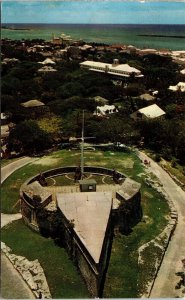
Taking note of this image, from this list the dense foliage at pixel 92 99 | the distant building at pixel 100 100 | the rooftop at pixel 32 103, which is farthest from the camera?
the distant building at pixel 100 100

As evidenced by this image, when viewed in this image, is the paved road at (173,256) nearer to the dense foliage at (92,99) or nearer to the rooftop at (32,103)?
the dense foliage at (92,99)

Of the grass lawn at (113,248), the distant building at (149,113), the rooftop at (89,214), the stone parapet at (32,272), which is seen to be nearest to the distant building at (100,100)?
the distant building at (149,113)

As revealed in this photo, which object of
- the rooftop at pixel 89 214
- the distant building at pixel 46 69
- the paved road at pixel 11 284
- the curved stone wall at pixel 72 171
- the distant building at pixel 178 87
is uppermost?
the distant building at pixel 178 87

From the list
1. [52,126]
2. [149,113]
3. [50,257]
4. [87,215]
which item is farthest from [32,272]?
[149,113]

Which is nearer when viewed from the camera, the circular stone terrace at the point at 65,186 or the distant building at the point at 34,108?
the circular stone terrace at the point at 65,186

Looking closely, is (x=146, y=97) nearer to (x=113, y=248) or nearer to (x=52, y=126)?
(x=52, y=126)

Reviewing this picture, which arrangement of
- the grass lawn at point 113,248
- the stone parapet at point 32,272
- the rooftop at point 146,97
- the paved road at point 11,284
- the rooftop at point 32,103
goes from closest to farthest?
the paved road at point 11,284 → the stone parapet at point 32,272 → the grass lawn at point 113,248 → the rooftop at point 32,103 → the rooftop at point 146,97

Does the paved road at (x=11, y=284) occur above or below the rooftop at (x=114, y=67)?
below
